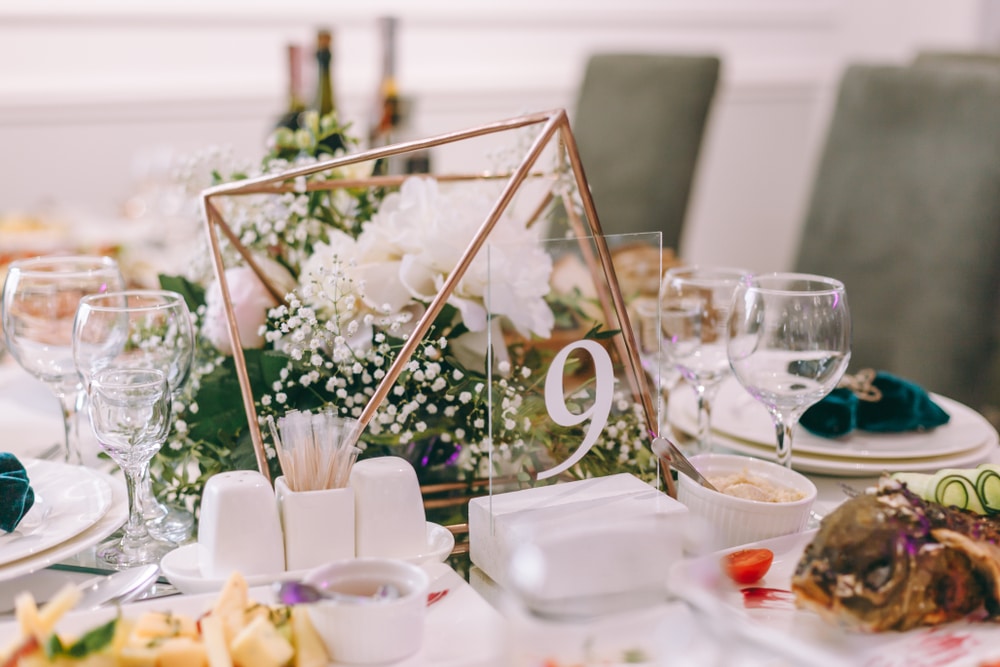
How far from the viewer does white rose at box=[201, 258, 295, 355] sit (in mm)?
1016

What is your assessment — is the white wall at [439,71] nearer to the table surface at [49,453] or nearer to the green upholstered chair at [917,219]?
the green upholstered chair at [917,219]

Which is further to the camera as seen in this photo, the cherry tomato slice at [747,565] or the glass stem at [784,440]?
the glass stem at [784,440]

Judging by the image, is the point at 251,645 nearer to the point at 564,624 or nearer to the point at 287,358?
the point at 564,624

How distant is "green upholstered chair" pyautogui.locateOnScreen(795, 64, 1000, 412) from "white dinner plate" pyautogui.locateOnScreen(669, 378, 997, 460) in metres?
0.58

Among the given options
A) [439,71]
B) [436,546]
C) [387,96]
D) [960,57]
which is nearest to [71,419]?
[436,546]

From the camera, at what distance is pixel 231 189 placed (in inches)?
37.8

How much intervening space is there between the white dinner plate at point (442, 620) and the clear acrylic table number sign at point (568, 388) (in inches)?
5.3

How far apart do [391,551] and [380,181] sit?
0.46 m

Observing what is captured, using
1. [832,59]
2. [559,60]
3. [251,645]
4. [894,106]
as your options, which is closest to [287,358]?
[251,645]

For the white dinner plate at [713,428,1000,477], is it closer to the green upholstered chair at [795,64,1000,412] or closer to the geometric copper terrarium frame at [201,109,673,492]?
the geometric copper terrarium frame at [201,109,673,492]

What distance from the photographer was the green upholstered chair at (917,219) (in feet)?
5.54

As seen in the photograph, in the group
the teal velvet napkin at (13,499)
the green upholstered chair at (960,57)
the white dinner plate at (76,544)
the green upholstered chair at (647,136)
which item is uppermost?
the green upholstered chair at (960,57)

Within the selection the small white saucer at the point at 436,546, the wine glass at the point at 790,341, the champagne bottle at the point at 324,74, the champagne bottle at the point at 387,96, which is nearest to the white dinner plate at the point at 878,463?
the wine glass at the point at 790,341

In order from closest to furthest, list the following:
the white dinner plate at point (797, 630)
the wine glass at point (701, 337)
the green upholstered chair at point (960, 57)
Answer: the white dinner plate at point (797, 630) → the wine glass at point (701, 337) → the green upholstered chair at point (960, 57)
